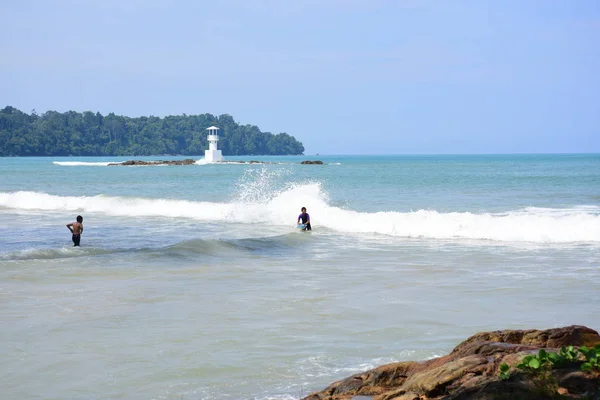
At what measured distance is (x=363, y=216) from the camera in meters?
26.0

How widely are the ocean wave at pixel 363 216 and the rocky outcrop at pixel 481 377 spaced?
14.5 metres

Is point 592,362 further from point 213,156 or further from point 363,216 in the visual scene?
point 213,156

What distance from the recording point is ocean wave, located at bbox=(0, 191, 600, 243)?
2093cm

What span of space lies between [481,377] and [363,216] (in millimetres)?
20850

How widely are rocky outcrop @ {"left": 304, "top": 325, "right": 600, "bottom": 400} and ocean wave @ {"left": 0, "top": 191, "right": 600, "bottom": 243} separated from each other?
14.5 metres

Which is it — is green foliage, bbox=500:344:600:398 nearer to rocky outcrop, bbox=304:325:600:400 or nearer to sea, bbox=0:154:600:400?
rocky outcrop, bbox=304:325:600:400

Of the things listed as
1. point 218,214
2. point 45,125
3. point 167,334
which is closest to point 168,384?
point 167,334

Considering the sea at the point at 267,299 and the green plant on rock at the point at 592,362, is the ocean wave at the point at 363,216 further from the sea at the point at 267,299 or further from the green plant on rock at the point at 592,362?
the green plant on rock at the point at 592,362

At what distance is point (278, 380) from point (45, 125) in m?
200

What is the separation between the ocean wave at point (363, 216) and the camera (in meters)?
20.9

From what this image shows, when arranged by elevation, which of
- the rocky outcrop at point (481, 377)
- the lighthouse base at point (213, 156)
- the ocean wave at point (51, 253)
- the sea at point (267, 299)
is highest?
the lighthouse base at point (213, 156)

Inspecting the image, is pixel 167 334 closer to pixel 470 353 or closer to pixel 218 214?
pixel 470 353

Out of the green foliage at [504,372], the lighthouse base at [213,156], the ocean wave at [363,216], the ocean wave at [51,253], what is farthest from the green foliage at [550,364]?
the lighthouse base at [213,156]

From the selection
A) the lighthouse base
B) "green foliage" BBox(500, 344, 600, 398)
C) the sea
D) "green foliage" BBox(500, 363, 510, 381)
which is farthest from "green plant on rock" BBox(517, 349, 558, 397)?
the lighthouse base
